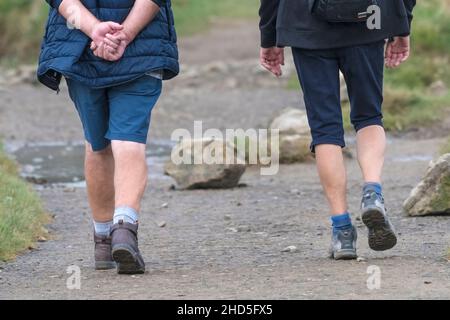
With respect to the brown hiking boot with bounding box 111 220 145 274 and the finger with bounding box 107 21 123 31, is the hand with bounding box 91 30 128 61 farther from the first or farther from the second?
the brown hiking boot with bounding box 111 220 145 274

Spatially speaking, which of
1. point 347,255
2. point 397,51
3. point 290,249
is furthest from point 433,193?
point 347,255

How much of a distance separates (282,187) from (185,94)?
732 cm

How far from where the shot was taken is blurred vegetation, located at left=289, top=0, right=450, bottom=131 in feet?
40.8

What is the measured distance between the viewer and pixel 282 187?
8984 millimetres

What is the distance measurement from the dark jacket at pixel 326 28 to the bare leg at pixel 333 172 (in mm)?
474

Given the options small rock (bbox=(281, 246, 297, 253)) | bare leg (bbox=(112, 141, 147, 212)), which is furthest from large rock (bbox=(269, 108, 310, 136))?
bare leg (bbox=(112, 141, 147, 212))

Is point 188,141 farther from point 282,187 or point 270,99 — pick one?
point 270,99

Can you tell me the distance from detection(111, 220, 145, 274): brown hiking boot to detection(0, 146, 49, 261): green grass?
0.96 m

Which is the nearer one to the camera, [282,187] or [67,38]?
[67,38]

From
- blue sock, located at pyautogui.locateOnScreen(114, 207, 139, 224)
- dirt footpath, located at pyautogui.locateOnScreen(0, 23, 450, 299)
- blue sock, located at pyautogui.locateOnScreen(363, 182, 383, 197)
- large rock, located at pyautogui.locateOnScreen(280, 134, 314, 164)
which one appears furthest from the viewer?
large rock, located at pyautogui.locateOnScreen(280, 134, 314, 164)

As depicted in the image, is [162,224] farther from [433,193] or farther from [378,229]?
[378,229]

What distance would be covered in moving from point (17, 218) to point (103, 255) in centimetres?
135

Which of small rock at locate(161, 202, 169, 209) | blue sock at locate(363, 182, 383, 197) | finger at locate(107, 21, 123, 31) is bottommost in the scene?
blue sock at locate(363, 182, 383, 197)
